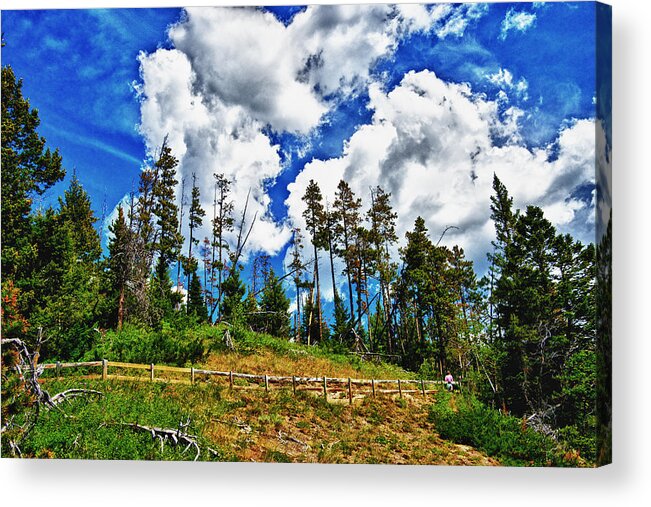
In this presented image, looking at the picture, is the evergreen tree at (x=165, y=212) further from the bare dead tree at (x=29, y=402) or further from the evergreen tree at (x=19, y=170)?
the bare dead tree at (x=29, y=402)

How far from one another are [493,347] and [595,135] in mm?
3466

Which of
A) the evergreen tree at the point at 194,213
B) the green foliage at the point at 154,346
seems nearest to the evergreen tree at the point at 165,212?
the evergreen tree at the point at 194,213

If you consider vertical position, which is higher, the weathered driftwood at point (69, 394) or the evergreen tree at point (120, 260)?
the evergreen tree at point (120, 260)

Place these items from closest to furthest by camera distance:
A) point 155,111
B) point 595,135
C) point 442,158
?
1. point 595,135
2. point 442,158
3. point 155,111

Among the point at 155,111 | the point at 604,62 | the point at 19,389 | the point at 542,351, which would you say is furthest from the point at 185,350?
the point at 604,62

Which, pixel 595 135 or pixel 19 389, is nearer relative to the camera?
pixel 595 135

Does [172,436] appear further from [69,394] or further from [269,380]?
[69,394]

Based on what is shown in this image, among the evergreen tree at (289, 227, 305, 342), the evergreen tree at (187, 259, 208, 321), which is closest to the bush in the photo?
the evergreen tree at (289, 227, 305, 342)

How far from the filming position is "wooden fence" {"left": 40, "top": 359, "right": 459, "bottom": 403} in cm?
988

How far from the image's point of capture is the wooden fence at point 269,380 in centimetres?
988

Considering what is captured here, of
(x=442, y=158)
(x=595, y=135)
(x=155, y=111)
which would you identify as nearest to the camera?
(x=595, y=135)

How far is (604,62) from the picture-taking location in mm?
8820

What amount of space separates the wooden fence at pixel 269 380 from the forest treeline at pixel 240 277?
27cm

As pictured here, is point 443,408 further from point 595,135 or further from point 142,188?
point 142,188
